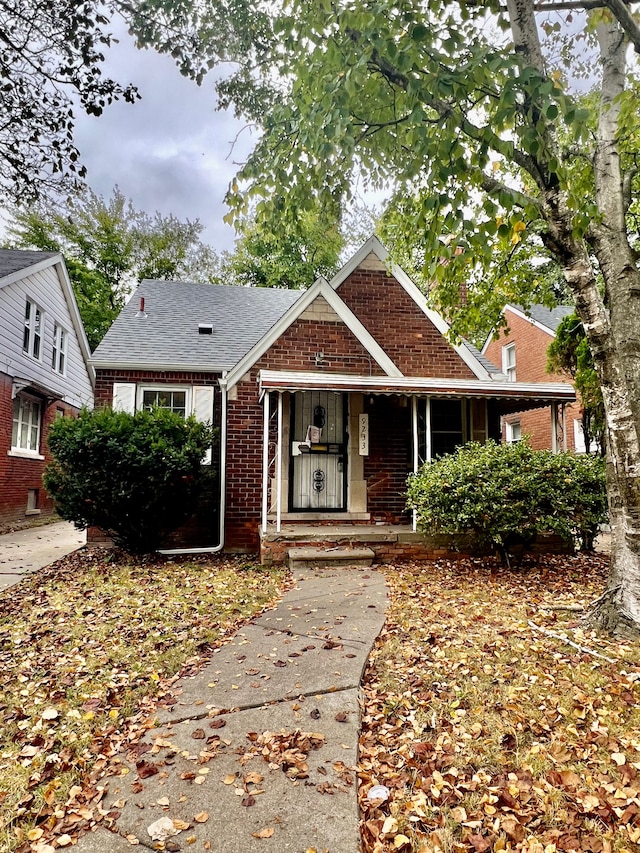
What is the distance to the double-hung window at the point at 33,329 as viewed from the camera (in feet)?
48.9

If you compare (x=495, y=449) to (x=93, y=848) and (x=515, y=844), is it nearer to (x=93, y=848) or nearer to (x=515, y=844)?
(x=515, y=844)

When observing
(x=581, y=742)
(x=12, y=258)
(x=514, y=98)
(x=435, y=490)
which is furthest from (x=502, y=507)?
(x=12, y=258)

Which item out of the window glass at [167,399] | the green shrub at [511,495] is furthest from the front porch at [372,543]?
the window glass at [167,399]

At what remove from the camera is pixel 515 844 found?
6.95 feet

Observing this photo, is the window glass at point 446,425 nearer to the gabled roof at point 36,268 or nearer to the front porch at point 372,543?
the front porch at point 372,543

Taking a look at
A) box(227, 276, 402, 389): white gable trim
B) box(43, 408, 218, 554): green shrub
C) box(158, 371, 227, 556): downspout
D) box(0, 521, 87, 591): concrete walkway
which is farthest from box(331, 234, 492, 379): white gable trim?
box(0, 521, 87, 591): concrete walkway

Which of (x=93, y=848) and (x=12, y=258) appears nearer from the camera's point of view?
(x=93, y=848)

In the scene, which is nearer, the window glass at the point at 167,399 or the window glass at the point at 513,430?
the window glass at the point at 167,399

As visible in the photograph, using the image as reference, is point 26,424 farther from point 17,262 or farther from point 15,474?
point 17,262

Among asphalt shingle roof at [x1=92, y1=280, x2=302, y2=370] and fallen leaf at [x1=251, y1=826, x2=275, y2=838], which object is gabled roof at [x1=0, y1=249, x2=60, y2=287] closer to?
asphalt shingle roof at [x1=92, y1=280, x2=302, y2=370]

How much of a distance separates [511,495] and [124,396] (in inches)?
278

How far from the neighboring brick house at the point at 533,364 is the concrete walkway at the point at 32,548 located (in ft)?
43.1

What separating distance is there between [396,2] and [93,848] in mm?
5162

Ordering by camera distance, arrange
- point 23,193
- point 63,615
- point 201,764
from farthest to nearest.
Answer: point 63,615 → point 23,193 → point 201,764
